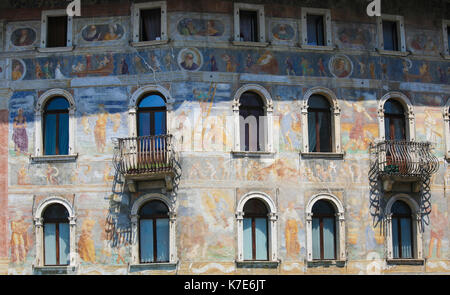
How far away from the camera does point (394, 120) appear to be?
26.3 meters

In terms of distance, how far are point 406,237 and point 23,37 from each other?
551 inches

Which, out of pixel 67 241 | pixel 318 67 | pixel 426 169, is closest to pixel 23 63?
pixel 67 241

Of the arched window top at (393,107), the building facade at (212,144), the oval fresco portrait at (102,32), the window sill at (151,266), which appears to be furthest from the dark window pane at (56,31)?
the arched window top at (393,107)

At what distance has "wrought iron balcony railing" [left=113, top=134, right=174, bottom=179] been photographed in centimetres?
2356

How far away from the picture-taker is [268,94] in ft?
81.7

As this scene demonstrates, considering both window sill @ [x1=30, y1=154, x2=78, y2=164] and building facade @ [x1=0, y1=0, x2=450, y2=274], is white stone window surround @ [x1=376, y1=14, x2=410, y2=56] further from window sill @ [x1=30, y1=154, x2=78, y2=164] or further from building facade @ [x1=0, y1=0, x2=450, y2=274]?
window sill @ [x1=30, y1=154, x2=78, y2=164]

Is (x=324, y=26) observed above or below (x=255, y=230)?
above

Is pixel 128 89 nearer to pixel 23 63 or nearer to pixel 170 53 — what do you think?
pixel 170 53

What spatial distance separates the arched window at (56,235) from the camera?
24344 millimetres

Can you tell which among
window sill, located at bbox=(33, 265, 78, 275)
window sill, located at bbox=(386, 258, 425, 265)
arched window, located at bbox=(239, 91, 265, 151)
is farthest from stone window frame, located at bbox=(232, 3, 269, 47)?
window sill, located at bbox=(33, 265, 78, 275)

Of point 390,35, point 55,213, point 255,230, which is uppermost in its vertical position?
point 390,35

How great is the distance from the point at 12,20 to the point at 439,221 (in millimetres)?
15396

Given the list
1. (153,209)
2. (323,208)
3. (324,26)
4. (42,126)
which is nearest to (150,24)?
(42,126)

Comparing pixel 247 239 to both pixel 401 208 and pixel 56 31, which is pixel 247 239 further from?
pixel 56 31
